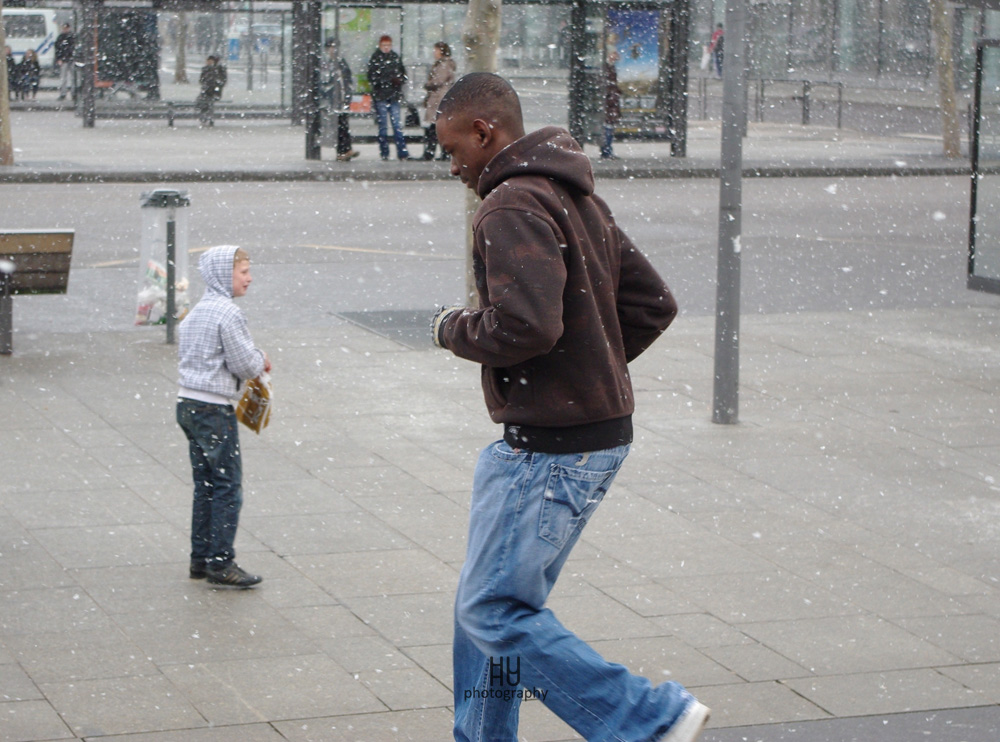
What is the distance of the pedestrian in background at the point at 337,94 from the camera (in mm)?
22719

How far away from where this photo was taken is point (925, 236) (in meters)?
17.2

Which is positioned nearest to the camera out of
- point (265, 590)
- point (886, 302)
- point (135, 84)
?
point (265, 590)

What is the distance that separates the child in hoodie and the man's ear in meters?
2.06

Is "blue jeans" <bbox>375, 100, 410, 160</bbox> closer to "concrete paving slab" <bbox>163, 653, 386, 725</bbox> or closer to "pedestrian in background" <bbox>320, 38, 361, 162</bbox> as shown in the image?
"pedestrian in background" <bbox>320, 38, 361, 162</bbox>

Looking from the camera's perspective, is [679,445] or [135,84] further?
[135,84]

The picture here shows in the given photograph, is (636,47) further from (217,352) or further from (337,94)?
(217,352)

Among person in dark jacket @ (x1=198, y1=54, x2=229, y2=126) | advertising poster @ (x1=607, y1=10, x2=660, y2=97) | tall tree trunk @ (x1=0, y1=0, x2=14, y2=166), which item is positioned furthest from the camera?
person in dark jacket @ (x1=198, y1=54, x2=229, y2=126)

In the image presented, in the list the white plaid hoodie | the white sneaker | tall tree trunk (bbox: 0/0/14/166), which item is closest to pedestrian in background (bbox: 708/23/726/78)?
tall tree trunk (bbox: 0/0/14/166)

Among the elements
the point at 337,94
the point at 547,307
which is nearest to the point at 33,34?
the point at 337,94

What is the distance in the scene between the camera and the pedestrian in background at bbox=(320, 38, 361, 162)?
22719 millimetres

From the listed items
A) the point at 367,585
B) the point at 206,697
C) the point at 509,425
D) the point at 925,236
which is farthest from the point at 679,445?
the point at 925,236

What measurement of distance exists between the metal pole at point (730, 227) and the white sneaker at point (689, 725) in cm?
479

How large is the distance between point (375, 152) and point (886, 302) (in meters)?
14.8

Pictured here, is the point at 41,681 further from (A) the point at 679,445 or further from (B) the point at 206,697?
(A) the point at 679,445
